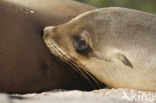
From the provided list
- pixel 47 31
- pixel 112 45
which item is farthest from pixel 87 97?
pixel 47 31

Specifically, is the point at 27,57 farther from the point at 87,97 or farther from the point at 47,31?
the point at 87,97

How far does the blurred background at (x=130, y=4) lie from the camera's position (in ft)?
28.9

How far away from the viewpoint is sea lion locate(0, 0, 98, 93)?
327cm

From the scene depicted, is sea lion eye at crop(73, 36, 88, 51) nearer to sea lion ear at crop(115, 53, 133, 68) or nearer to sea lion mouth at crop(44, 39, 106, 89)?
sea lion mouth at crop(44, 39, 106, 89)

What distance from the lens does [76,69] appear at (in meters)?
3.66

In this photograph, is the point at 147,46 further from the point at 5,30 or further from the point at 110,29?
the point at 5,30

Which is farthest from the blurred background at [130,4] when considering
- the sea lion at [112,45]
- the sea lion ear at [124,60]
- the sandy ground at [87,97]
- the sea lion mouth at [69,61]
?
the sandy ground at [87,97]

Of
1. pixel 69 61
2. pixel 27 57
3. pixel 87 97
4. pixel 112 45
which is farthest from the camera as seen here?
pixel 69 61

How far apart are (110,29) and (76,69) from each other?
0.57 m

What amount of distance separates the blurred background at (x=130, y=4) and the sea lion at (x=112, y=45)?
5.09m

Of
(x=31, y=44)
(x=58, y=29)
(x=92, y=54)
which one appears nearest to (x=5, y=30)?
(x=31, y=44)

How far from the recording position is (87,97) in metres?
2.21

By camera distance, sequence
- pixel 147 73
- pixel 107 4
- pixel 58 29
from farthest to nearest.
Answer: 1. pixel 107 4
2. pixel 58 29
3. pixel 147 73

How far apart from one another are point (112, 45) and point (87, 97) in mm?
1391
